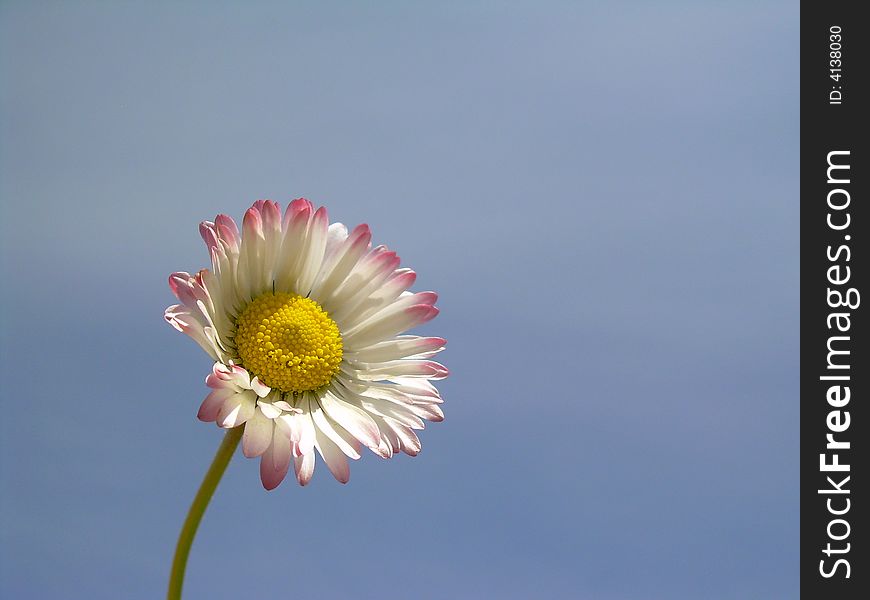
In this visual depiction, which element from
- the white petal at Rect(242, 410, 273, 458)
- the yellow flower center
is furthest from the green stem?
the yellow flower center

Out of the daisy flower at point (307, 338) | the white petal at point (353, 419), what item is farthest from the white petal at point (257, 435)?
the white petal at point (353, 419)

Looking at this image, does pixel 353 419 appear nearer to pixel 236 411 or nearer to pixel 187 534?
pixel 236 411

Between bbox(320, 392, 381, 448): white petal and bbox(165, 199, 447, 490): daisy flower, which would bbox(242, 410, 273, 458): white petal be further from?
bbox(320, 392, 381, 448): white petal

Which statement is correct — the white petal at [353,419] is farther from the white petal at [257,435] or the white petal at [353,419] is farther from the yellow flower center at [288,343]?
the white petal at [257,435]

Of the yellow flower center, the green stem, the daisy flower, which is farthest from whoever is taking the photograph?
the yellow flower center

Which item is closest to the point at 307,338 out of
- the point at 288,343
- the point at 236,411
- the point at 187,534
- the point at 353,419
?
the point at 288,343
